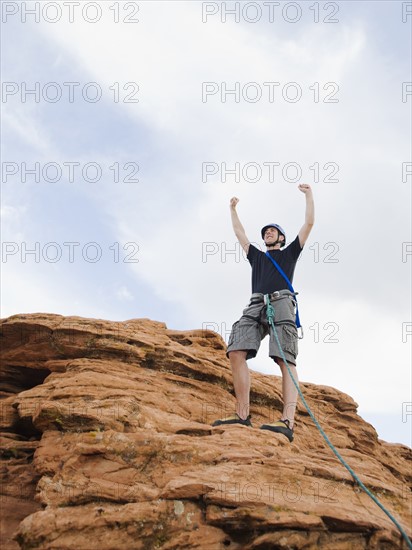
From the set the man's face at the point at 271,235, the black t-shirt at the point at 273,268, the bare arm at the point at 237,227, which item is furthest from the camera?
the bare arm at the point at 237,227

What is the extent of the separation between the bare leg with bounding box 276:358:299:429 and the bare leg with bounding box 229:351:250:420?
67cm

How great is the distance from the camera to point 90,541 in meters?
6.44

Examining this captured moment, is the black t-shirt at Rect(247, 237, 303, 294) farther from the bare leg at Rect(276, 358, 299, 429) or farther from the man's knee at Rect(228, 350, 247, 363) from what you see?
the bare leg at Rect(276, 358, 299, 429)

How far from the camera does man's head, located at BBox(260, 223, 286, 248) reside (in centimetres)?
1091

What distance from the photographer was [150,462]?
7.54 meters

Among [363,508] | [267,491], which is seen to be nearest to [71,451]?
[267,491]

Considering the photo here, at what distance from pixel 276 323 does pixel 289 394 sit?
4.42ft

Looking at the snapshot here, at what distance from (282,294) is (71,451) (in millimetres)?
4793

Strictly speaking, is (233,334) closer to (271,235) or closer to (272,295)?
(272,295)

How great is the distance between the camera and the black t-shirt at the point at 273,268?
10250mm

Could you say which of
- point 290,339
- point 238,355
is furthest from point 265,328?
point 238,355

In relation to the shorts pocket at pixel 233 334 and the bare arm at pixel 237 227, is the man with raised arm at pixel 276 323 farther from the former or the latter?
the bare arm at pixel 237 227

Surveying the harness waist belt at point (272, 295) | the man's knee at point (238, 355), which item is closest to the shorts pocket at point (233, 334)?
the man's knee at point (238, 355)

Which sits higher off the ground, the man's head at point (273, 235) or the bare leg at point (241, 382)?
the man's head at point (273, 235)
